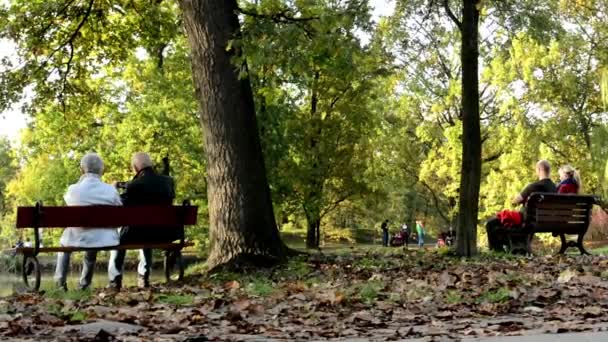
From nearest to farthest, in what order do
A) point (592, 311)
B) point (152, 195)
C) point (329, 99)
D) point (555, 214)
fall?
point (592, 311)
point (152, 195)
point (555, 214)
point (329, 99)

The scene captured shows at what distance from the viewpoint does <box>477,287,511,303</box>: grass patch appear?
20.5 feet

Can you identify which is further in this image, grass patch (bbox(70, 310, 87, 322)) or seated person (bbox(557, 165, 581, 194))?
seated person (bbox(557, 165, 581, 194))

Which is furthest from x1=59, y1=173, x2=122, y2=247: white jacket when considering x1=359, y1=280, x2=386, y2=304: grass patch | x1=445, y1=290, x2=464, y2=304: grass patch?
x1=445, y1=290, x2=464, y2=304: grass patch

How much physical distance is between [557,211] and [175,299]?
288 inches

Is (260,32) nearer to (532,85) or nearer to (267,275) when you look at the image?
(267,275)

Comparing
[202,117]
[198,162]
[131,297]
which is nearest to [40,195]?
[198,162]

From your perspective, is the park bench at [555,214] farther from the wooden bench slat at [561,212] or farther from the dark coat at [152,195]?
the dark coat at [152,195]

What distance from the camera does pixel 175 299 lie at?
685 cm

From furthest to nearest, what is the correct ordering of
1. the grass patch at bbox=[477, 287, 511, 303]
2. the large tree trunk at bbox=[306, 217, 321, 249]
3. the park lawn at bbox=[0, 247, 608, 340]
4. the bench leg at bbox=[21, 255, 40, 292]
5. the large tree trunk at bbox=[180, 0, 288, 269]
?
the large tree trunk at bbox=[306, 217, 321, 249]
the large tree trunk at bbox=[180, 0, 288, 269]
the bench leg at bbox=[21, 255, 40, 292]
the grass patch at bbox=[477, 287, 511, 303]
the park lawn at bbox=[0, 247, 608, 340]

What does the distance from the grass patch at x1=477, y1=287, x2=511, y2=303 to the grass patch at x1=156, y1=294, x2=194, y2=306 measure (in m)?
2.42

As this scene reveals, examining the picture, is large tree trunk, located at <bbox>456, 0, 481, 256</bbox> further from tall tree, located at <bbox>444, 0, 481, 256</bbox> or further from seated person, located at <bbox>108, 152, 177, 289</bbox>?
seated person, located at <bbox>108, 152, 177, 289</bbox>

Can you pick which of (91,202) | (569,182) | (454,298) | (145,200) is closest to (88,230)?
(91,202)

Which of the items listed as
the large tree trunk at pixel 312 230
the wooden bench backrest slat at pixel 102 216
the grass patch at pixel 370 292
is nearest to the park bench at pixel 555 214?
the grass patch at pixel 370 292

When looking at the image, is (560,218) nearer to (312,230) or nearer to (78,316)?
(78,316)
